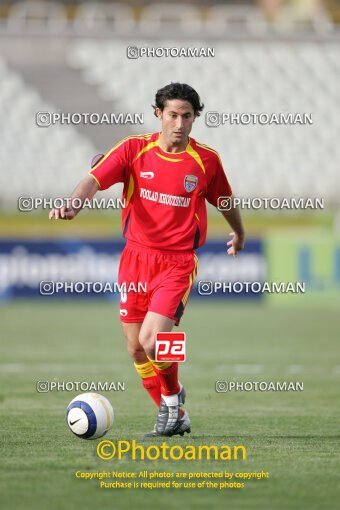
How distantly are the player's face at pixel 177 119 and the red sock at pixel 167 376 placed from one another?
1.52 m

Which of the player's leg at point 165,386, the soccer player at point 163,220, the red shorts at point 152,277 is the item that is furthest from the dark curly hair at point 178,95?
the player's leg at point 165,386

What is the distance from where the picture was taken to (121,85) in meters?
26.7

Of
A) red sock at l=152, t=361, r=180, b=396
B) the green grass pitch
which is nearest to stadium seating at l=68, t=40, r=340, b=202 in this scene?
the green grass pitch

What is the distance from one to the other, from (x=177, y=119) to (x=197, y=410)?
9.22 ft

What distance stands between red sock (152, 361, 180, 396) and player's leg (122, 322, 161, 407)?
0.17 meters

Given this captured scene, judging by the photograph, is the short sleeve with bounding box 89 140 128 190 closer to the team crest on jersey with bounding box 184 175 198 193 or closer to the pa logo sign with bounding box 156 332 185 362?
the team crest on jersey with bounding box 184 175 198 193

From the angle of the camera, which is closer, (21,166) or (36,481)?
(36,481)

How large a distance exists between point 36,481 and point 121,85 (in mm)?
22052

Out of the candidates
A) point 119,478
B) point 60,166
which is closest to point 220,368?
point 119,478

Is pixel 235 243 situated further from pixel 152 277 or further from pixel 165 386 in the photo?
pixel 165 386

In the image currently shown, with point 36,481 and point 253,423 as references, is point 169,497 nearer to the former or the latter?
point 36,481

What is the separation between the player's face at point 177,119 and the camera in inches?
270

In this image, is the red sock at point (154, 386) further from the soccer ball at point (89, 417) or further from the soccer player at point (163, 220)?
the soccer ball at point (89, 417)

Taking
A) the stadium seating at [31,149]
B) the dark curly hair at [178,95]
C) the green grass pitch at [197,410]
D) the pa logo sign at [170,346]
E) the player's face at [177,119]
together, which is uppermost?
the stadium seating at [31,149]
